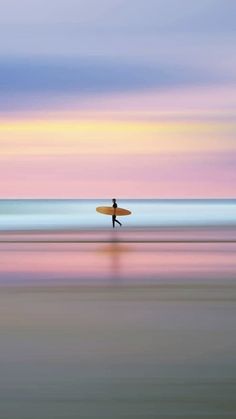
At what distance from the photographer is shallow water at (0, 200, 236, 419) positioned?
21.6ft

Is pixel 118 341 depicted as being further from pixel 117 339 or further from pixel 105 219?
pixel 105 219

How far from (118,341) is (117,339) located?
0.44ft

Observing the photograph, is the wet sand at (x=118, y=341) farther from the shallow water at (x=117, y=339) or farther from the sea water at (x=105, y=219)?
the sea water at (x=105, y=219)

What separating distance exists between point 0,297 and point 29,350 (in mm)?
4767

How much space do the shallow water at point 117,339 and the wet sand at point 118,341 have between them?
11mm

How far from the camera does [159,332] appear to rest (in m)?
9.80

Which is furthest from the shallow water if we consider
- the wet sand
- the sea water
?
the sea water

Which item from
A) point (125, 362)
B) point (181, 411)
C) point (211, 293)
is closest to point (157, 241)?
point (211, 293)

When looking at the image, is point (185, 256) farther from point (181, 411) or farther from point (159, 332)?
point (181, 411)

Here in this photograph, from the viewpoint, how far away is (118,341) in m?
9.18

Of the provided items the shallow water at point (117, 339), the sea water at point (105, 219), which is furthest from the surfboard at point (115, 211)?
the shallow water at point (117, 339)

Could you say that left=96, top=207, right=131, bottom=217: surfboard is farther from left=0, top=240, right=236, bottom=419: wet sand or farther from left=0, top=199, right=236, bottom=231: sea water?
left=0, top=240, right=236, bottom=419: wet sand

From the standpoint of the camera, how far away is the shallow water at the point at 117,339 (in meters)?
6.60

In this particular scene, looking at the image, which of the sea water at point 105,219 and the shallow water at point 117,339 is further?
the sea water at point 105,219
